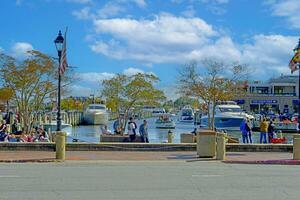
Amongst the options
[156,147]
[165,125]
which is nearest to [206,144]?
[156,147]

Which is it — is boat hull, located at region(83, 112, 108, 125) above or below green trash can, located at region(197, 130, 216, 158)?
above

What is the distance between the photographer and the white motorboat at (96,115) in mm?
97875

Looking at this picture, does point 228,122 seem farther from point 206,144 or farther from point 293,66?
point 206,144

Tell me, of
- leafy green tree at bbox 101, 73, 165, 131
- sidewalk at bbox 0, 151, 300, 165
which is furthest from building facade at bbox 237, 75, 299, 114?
sidewalk at bbox 0, 151, 300, 165

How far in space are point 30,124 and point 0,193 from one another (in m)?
31.9

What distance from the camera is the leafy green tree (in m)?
45.9

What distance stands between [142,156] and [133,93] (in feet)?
77.4

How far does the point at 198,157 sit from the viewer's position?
73.8 ft

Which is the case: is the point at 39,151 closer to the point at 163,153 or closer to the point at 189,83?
the point at 163,153

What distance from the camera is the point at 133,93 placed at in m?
46.3

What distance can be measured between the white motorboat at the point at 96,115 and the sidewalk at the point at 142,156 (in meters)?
72.1

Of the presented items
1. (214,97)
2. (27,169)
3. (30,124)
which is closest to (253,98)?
(214,97)

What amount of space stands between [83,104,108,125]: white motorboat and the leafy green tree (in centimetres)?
4871

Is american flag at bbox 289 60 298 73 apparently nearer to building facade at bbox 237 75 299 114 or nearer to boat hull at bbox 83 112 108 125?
boat hull at bbox 83 112 108 125
